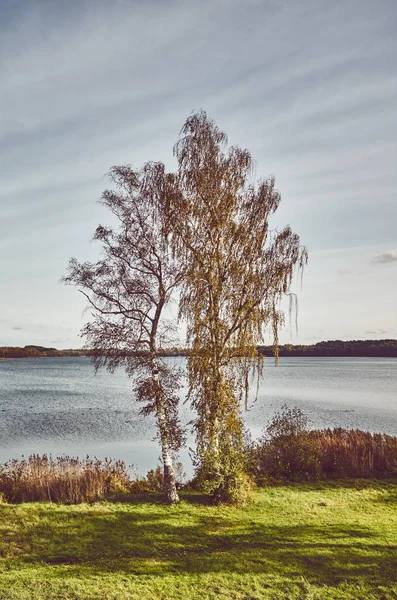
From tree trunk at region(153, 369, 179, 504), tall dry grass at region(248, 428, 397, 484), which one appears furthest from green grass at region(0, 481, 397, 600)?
tall dry grass at region(248, 428, 397, 484)

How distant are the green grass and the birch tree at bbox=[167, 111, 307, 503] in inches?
74.6

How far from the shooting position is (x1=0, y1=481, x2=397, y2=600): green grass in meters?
9.00

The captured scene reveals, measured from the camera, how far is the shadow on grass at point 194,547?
9.88 m

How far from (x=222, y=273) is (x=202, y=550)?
7.98m

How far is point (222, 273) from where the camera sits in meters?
15.4

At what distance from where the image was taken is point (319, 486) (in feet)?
53.8

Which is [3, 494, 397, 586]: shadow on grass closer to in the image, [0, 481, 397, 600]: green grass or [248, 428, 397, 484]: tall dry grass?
[0, 481, 397, 600]: green grass

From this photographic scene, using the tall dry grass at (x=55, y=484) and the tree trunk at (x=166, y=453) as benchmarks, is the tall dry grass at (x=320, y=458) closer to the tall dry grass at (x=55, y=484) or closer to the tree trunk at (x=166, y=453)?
the tree trunk at (x=166, y=453)

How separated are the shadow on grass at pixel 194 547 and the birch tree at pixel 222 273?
2316mm

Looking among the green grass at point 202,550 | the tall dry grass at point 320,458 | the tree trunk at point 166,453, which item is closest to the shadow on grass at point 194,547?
the green grass at point 202,550

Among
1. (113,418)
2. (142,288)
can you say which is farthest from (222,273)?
(113,418)

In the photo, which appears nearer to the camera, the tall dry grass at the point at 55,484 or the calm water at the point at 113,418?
the tall dry grass at the point at 55,484

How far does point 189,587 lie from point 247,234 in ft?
33.8

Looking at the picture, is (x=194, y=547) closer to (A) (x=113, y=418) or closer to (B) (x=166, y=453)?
(B) (x=166, y=453)
